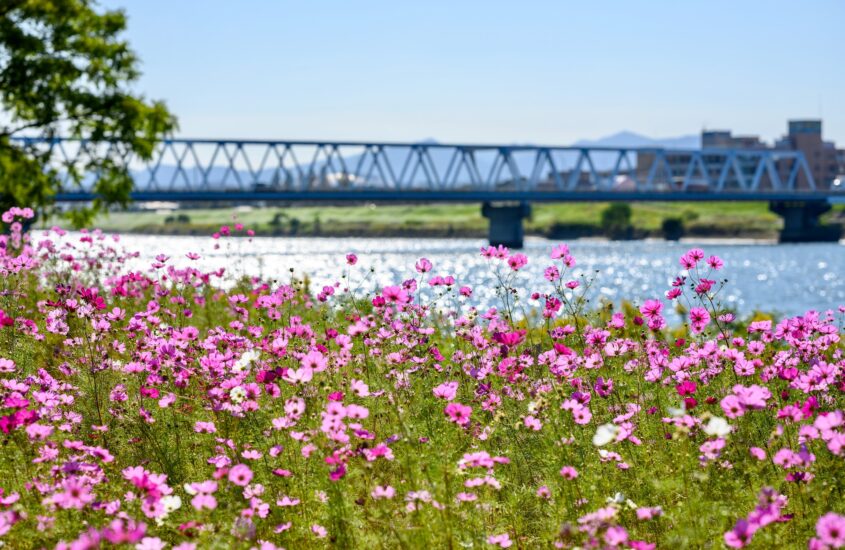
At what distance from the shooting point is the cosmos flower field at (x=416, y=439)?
489cm

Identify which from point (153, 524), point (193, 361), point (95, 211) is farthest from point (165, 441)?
point (95, 211)

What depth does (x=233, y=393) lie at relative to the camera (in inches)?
215

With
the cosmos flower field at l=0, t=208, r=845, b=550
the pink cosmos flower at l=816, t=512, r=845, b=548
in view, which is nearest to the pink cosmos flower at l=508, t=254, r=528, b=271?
the cosmos flower field at l=0, t=208, r=845, b=550

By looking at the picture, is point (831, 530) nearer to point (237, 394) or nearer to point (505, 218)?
point (237, 394)

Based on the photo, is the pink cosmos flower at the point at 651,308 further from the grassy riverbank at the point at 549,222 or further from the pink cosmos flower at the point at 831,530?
the grassy riverbank at the point at 549,222

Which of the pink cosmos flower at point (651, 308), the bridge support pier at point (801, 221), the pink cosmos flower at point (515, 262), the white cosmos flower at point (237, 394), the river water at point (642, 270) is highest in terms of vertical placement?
the pink cosmos flower at point (515, 262)

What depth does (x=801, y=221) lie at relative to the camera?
12750 cm

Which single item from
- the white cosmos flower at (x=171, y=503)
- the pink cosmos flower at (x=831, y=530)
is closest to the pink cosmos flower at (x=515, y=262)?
the white cosmos flower at (x=171, y=503)

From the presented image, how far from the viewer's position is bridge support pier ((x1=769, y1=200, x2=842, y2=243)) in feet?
413

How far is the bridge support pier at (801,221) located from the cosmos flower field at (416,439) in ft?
411

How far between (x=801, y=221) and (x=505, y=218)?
4623 cm

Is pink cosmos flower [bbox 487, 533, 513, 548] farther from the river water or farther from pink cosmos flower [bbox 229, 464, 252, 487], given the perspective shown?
the river water

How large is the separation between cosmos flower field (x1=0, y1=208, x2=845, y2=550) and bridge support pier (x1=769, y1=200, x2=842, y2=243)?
12529cm

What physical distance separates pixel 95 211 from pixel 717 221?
121 meters
